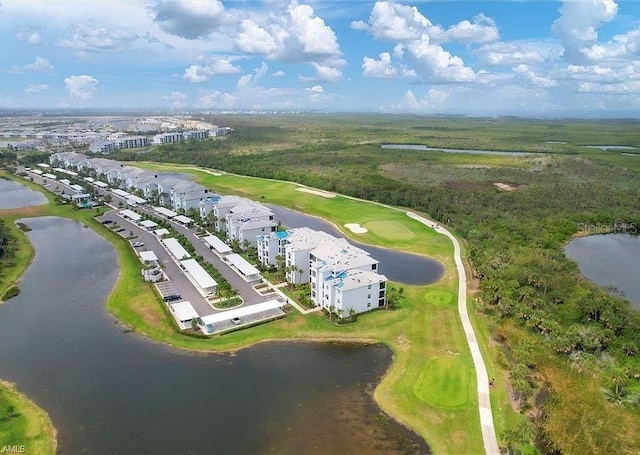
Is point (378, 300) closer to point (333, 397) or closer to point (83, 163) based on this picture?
point (333, 397)

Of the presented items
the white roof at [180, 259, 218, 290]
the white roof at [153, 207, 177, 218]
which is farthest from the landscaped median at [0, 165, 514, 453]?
the white roof at [153, 207, 177, 218]

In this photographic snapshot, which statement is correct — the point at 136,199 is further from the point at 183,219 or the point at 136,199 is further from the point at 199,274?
the point at 199,274

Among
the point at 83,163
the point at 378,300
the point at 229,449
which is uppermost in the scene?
the point at 83,163

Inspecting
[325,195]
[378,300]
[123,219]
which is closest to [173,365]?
[378,300]

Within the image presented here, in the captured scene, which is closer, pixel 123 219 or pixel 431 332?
pixel 431 332

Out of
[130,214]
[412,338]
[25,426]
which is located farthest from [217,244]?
[25,426]

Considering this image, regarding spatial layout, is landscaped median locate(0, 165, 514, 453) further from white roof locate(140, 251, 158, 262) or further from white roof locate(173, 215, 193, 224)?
white roof locate(173, 215, 193, 224)
